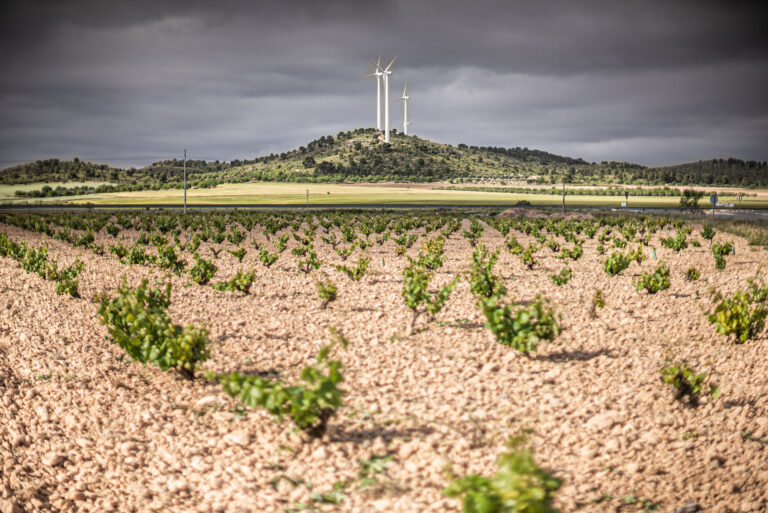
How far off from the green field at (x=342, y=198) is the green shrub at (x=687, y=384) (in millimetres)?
82642

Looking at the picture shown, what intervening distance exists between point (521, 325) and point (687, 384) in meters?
2.68

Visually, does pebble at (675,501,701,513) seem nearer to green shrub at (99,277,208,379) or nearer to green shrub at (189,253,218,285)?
green shrub at (99,277,208,379)

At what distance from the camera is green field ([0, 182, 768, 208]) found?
94938 mm

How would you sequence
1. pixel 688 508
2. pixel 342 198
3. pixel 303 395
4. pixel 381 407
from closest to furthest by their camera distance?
pixel 688 508 < pixel 303 395 < pixel 381 407 < pixel 342 198

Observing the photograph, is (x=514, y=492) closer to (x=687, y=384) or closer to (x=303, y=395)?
(x=303, y=395)

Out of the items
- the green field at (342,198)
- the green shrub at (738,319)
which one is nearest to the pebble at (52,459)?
the green shrub at (738,319)

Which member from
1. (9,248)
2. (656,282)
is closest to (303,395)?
(656,282)

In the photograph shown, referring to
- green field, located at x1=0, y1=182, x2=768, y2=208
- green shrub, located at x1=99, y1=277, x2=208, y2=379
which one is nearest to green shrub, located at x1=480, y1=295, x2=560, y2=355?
green shrub, located at x1=99, y1=277, x2=208, y2=379

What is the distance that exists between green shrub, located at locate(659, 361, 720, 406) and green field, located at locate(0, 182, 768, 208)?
8264 cm

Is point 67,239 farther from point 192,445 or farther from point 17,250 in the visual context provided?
point 192,445

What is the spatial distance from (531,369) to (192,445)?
545 centimetres

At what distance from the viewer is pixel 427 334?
11.9 meters

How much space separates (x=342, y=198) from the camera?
335 feet

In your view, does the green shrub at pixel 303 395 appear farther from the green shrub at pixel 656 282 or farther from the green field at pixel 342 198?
the green field at pixel 342 198
